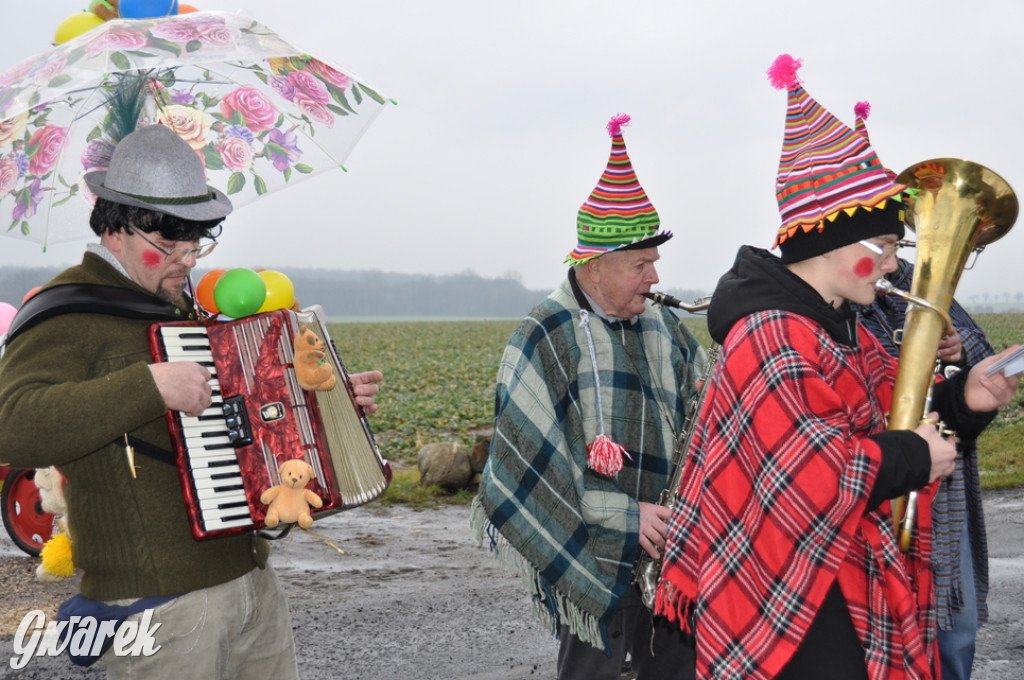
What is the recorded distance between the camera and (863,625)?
2.52 metres

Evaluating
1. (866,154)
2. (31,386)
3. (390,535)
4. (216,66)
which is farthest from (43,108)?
(390,535)

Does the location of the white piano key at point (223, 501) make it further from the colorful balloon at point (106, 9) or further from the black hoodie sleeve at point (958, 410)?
the black hoodie sleeve at point (958, 410)

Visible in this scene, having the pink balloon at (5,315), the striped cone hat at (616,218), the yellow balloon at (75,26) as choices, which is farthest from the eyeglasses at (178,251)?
the pink balloon at (5,315)

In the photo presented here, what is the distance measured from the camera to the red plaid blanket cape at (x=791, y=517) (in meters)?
2.45

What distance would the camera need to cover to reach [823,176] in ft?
8.65

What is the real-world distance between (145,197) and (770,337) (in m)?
1.87

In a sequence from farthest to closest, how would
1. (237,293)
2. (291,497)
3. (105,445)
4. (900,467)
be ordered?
(237,293)
(291,497)
(105,445)
(900,467)

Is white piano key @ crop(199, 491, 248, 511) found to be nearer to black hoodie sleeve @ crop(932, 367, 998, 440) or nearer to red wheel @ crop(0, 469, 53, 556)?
black hoodie sleeve @ crop(932, 367, 998, 440)

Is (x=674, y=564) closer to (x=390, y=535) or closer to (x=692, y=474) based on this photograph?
(x=692, y=474)

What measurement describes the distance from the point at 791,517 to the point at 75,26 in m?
2.71

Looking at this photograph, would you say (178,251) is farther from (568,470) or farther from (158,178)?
(568,470)

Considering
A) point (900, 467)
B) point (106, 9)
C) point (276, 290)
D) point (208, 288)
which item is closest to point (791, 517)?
point (900, 467)

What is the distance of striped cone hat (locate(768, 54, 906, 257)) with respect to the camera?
2.58m

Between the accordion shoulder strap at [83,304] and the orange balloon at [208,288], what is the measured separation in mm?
132
